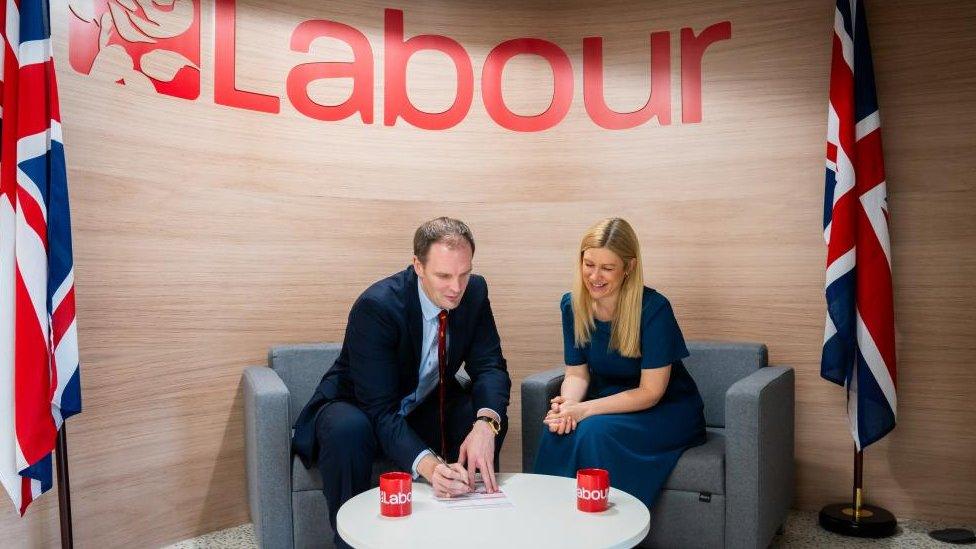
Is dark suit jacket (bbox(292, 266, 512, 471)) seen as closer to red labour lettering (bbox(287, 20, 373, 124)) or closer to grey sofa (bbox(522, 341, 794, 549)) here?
grey sofa (bbox(522, 341, 794, 549))

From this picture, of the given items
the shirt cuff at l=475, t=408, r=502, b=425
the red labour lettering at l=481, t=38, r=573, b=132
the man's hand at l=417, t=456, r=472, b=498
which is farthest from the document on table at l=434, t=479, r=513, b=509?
the red labour lettering at l=481, t=38, r=573, b=132

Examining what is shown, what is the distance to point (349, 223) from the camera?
355 centimetres

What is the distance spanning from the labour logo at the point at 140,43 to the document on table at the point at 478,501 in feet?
6.67

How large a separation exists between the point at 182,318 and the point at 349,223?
840mm

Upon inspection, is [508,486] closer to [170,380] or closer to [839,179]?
[170,380]

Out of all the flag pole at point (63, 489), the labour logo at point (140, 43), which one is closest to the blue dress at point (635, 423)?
the flag pole at point (63, 489)

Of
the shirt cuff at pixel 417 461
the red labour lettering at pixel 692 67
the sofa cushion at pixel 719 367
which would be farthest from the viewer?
the red labour lettering at pixel 692 67

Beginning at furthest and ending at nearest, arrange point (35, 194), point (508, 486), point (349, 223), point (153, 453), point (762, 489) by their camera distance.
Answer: point (349, 223)
point (153, 453)
point (762, 489)
point (35, 194)
point (508, 486)

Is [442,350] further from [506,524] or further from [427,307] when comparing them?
[506,524]

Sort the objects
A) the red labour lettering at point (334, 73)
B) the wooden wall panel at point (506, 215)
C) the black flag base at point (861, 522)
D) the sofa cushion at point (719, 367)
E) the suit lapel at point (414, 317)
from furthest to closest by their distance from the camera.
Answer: the red labour lettering at point (334, 73) → the sofa cushion at point (719, 367) → the black flag base at point (861, 522) → the wooden wall panel at point (506, 215) → the suit lapel at point (414, 317)

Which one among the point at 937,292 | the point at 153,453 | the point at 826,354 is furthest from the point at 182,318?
the point at 937,292

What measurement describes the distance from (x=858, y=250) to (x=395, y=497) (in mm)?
2251

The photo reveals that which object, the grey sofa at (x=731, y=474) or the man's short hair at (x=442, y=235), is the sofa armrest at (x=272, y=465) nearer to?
the man's short hair at (x=442, y=235)

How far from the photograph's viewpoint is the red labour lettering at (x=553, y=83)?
3807 mm
